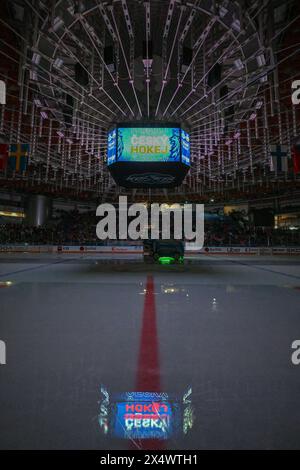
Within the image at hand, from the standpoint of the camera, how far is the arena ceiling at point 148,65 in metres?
9.42

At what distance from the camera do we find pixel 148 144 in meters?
13.7

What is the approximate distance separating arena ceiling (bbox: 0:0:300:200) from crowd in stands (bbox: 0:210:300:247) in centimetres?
1253

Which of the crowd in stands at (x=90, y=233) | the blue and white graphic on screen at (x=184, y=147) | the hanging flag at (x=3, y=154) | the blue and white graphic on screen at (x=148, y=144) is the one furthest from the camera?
the crowd in stands at (x=90, y=233)

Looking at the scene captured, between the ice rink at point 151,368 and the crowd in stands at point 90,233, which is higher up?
the crowd in stands at point 90,233

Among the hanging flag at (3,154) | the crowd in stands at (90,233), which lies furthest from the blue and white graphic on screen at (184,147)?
the crowd in stands at (90,233)

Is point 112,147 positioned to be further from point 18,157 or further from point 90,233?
point 90,233

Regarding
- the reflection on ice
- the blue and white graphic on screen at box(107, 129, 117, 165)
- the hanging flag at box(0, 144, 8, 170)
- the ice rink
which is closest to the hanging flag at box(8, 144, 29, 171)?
the hanging flag at box(0, 144, 8, 170)

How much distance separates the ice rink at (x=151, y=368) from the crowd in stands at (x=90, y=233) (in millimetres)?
24824

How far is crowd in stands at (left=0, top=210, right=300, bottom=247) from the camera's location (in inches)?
1162

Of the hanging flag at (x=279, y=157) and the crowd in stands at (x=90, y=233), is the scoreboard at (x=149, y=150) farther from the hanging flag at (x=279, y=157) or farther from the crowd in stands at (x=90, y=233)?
the crowd in stands at (x=90, y=233)

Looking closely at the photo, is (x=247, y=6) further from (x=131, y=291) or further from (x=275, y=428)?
(x=275, y=428)

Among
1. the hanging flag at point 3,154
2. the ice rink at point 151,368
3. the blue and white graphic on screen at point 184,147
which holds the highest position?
the blue and white graphic on screen at point 184,147

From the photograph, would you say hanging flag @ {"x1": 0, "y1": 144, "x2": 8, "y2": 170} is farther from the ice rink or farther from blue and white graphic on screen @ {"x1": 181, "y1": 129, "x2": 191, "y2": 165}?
the ice rink

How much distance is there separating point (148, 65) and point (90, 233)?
99.7 feet
